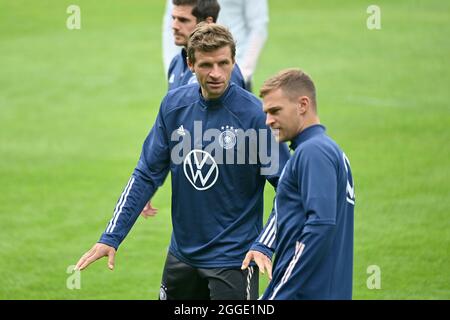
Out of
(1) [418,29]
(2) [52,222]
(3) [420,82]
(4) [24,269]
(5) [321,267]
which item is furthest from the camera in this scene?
(1) [418,29]

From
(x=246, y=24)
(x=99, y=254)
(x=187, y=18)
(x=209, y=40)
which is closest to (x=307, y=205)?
(x=209, y=40)

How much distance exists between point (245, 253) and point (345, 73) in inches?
551

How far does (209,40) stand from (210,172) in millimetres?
818

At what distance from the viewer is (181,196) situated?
6.58 meters

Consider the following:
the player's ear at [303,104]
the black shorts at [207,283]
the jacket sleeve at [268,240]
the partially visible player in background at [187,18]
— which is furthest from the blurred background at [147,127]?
the player's ear at [303,104]

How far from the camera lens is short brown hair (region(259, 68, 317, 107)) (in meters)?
5.56

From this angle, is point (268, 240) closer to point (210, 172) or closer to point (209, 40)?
point (210, 172)

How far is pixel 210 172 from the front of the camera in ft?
21.2

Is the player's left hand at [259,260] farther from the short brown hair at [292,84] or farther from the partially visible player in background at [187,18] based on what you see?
the partially visible player in background at [187,18]

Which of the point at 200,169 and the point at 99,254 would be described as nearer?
the point at 99,254

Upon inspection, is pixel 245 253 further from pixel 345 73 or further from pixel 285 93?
pixel 345 73

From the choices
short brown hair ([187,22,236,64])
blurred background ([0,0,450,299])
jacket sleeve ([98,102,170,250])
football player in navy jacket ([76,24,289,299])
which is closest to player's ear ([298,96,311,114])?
football player in navy jacket ([76,24,289,299])

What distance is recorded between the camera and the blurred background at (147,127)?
10156mm
